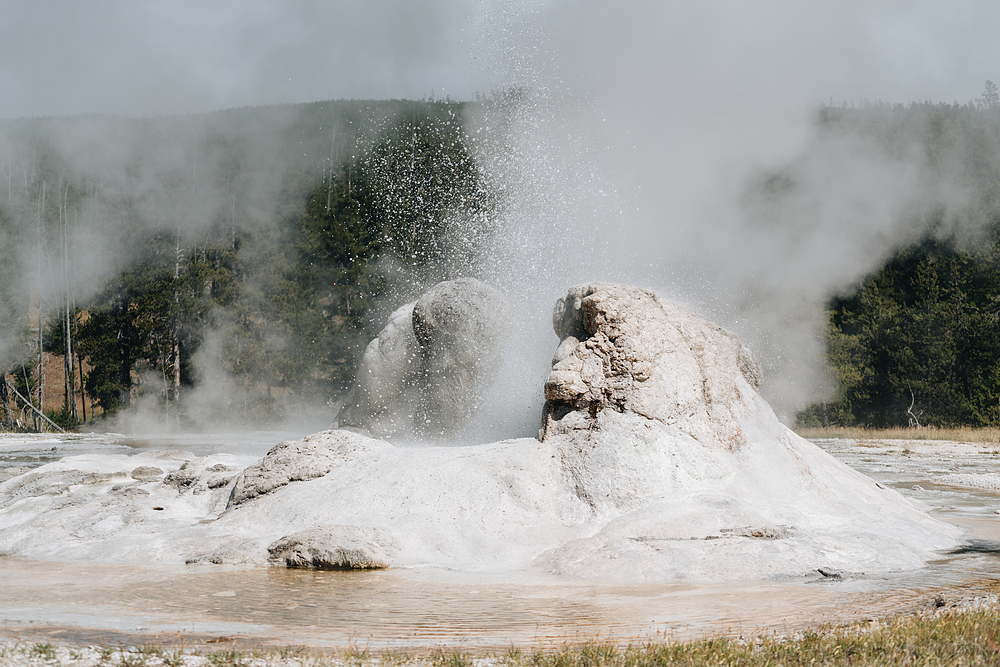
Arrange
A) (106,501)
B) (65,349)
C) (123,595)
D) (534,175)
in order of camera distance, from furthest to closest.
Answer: (65,349), (534,175), (106,501), (123,595)

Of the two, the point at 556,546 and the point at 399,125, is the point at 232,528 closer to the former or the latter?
the point at 556,546

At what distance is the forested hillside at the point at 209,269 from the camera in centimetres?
2809

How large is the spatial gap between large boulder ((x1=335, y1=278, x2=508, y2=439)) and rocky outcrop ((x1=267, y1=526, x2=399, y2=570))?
4.24 metres

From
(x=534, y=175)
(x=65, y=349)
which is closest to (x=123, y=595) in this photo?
(x=534, y=175)

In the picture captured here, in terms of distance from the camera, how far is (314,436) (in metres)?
7.35

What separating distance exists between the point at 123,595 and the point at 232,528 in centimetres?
181

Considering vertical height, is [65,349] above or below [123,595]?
above

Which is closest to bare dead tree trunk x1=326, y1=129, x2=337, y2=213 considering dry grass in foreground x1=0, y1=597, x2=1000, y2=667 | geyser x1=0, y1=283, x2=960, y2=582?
geyser x1=0, y1=283, x2=960, y2=582

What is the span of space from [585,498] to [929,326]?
25.3m

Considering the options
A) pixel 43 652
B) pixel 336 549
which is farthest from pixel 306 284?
pixel 43 652

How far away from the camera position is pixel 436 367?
10367 mm

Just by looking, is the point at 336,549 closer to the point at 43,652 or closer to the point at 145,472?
the point at 43,652

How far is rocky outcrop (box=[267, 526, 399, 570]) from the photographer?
541 cm

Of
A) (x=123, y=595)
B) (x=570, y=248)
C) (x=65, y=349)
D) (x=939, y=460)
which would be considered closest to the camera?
(x=123, y=595)
